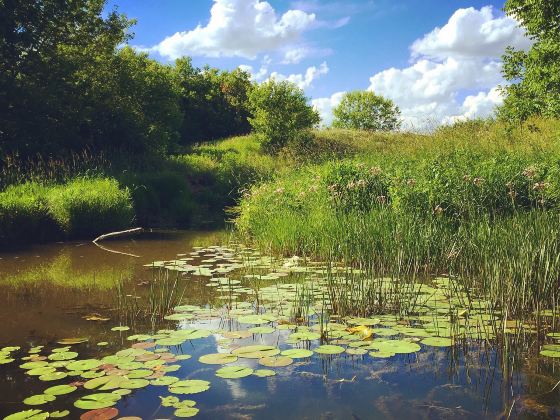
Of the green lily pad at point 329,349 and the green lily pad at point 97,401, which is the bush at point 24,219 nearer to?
the green lily pad at point 97,401

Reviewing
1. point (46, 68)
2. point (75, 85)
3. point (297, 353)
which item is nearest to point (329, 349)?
point (297, 353)

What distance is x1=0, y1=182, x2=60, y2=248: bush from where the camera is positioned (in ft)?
31.6

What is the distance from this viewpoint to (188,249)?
366 inches

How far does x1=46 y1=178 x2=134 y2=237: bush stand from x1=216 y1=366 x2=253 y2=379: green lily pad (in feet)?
26.9

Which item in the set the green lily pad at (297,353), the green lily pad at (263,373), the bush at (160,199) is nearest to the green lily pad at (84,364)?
the green lily pad at (263,373)

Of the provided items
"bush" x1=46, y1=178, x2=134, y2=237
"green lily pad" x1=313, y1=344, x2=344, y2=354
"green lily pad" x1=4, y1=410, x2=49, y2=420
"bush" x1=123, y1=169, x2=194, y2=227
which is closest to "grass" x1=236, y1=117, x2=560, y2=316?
"green lily pad" x1=313, y1=344, x2=344, y2=354

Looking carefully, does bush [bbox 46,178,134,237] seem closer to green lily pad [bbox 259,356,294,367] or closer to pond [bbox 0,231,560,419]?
pond [bbox 0,231,560,419]

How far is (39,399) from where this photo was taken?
2.84 metres

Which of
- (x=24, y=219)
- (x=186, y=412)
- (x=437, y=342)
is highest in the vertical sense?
(x=24, y=219)

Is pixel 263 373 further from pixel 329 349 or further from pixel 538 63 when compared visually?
pixel 538 63

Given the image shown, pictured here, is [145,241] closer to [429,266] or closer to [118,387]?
[429,266]

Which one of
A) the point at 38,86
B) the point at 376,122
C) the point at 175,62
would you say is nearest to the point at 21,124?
the point at 38,86

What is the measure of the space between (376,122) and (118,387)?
2236 inches

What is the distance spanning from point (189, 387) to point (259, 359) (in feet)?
2.01
